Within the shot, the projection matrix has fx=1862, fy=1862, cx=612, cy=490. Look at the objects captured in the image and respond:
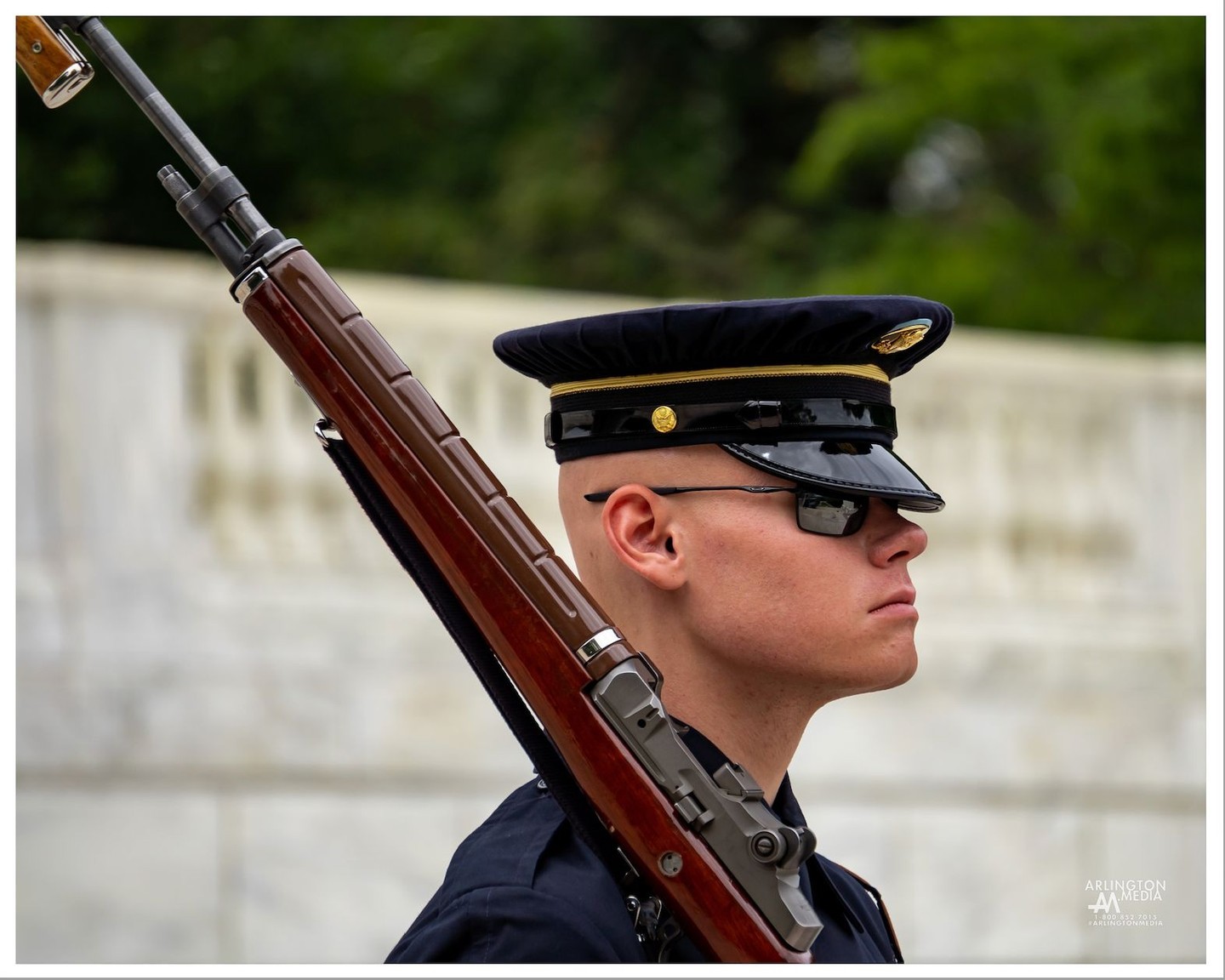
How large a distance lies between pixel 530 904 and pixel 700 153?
40.6 ft

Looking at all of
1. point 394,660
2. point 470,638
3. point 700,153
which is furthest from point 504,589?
point 700,153

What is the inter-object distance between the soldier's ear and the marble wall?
4.11 meters

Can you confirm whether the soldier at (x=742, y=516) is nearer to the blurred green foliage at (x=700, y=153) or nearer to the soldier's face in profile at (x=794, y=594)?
the soldier's face in profile at (x=794, y=594)

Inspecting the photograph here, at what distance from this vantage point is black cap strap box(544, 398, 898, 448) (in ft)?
8.23

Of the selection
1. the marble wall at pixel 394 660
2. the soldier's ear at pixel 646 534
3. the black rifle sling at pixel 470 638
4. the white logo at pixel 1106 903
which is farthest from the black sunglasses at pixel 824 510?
the white logo at pixel 1106 903

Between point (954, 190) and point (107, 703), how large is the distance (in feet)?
29.2

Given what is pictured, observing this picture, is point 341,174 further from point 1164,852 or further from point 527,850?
Answer: point 527,850

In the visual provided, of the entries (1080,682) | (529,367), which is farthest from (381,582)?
(529,367)

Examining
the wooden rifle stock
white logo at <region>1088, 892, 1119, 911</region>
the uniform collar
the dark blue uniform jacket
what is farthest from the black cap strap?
white logo at <region>1088, 892, 1119, 911</region>

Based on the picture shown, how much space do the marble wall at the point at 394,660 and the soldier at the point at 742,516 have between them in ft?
13.3

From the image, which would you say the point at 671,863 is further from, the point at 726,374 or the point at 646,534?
the point at 726,374

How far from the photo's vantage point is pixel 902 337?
2.61 meters

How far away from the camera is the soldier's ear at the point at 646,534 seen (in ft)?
8.21

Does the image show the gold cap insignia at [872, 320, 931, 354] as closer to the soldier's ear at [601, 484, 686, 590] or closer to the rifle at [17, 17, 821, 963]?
the soldier's ear at [601, 484, 686, 590]
